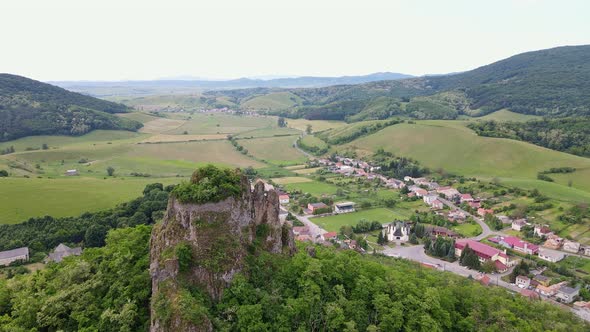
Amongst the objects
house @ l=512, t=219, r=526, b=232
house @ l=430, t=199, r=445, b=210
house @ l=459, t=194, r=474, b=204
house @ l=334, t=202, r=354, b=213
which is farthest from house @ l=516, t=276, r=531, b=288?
house @ l=459, t=194, r=474, b=204

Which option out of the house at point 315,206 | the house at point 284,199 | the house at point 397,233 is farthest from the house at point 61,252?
the house at point 397,233

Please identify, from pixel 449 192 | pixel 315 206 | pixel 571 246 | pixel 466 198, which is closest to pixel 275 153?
pixel 315 206

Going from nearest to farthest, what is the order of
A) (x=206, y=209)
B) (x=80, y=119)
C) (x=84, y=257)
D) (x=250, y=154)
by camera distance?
(x=206, y=209) < (x=84, y=257) < (x=250, y=154) < (x=80, y=119)

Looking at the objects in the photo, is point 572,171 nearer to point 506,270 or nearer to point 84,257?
point 506,270

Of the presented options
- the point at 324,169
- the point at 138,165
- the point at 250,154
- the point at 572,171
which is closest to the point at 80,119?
the point at 138,165

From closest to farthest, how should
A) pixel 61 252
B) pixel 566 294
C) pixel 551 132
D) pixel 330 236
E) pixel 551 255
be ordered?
pixel 566 294 < pixel 61 252 < pixel 551 255 < pixel 330 236 < pixel 551 132

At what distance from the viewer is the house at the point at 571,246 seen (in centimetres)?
8025

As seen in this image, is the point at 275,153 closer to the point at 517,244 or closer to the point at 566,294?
the point at 517,244

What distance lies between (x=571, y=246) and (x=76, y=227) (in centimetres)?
10409

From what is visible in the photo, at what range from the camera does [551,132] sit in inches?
6816

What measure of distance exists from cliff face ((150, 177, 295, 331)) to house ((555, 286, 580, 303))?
54.4 metres

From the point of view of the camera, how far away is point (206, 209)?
114 feet

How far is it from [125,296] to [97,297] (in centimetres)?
313

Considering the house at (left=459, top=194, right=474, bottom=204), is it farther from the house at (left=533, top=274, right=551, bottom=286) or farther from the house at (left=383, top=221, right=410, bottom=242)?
the house at (left=533, top=274, right=551, bottom=286)
